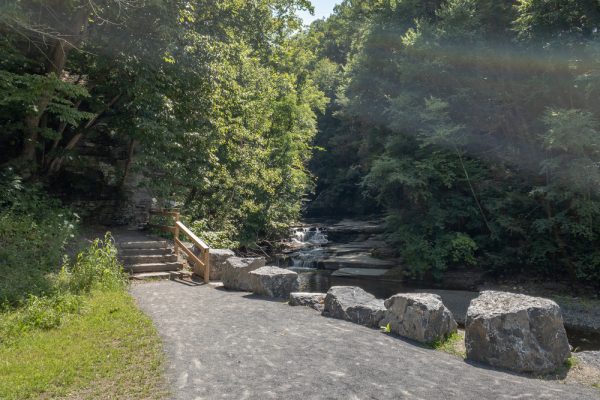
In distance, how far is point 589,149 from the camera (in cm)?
1256

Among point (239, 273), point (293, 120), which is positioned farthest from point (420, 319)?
point (293, 120)

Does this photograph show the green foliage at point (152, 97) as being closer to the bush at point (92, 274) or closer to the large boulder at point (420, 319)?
the bush at point (92, 274)

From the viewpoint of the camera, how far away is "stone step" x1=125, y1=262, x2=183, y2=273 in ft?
33.6

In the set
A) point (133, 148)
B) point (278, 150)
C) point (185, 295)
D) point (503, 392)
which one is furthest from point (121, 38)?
point (503, 392)

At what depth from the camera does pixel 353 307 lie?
698cm

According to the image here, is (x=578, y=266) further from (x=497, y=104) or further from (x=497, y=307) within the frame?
(x=497, y=307)

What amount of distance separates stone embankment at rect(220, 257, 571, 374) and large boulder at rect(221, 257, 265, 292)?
5.02 feet

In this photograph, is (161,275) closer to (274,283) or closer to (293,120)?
(274,283)

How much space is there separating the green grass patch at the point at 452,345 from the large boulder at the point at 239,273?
14.4ft

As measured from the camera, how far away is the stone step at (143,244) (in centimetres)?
1090

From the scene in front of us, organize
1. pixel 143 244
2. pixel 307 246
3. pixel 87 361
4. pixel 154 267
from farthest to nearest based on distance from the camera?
pixel 307 246 < pixel 143 244 < pixel 154 267 < pixel 87 361

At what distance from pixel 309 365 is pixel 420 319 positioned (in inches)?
84.4

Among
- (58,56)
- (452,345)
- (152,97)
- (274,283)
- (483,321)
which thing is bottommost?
(452,345)

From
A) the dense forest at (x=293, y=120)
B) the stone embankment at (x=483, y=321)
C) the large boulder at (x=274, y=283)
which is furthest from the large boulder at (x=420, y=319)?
the dense forest at (x=293, y=120)
